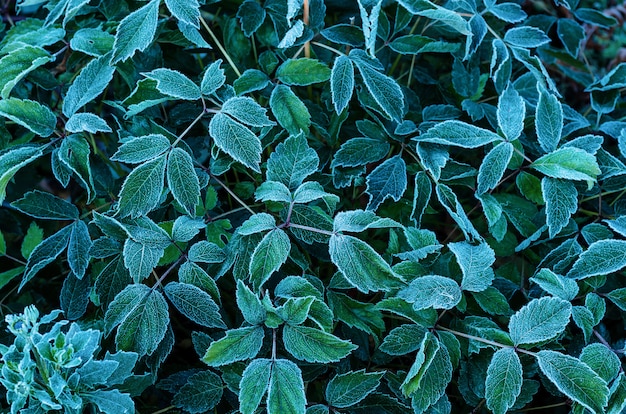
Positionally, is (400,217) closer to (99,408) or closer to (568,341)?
(568,341)

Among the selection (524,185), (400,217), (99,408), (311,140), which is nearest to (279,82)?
→ (311,140)

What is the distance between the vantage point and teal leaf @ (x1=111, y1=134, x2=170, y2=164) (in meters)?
0.83

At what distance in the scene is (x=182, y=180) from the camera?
837mm

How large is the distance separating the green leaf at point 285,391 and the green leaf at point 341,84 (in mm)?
364

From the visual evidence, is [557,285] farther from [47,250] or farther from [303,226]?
[47,250]

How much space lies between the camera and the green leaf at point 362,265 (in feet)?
2.56

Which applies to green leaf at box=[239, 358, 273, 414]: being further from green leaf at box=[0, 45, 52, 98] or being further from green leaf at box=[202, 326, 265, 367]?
green leaf at box=[0, 45, 52, 98]

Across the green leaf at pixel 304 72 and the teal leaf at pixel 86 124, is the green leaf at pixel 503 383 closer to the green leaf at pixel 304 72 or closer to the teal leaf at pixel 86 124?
the green leaf at pixel 304 72

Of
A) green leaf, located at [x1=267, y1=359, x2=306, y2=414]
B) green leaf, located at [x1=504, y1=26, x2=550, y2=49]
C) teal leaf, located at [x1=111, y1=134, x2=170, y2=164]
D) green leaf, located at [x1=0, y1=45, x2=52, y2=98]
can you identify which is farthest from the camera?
green leaf, located at [x1=504, y1=26, x2=550, y2=49]

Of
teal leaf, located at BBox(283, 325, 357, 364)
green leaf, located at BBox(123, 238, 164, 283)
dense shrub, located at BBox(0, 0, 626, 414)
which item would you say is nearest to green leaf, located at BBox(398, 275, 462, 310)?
dense shrub, located at BBox(0, 0, 626, 414)

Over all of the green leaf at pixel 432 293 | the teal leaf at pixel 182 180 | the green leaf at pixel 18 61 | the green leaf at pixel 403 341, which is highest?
the green leaf at pixel 18 61

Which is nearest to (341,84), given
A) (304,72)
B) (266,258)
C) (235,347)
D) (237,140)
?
(304,72)

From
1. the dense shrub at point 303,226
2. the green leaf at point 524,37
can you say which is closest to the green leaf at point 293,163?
the dense shrub at point 303,226

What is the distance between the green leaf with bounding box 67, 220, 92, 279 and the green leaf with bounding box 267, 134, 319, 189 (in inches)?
11.4
